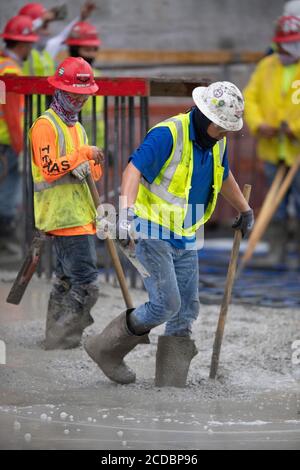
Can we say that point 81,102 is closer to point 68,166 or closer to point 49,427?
point 68,166

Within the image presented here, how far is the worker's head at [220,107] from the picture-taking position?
7641 millimetres

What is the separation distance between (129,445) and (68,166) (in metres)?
2.11

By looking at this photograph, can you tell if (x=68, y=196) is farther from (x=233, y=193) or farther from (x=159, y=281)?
(x=159, y=281)

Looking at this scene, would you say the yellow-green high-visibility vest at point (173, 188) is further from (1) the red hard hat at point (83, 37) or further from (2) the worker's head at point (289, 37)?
(2) the worker's head at point (289, 37)

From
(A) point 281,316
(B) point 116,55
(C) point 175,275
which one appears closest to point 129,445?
(C) point 175,275

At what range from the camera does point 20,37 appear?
12.2 m

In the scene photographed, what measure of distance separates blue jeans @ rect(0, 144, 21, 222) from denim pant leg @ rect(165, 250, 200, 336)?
464 cm

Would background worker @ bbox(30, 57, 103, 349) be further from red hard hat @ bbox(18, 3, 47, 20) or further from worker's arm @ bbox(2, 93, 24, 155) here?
red hard hat @ bbox(18, 3, 47, 20)

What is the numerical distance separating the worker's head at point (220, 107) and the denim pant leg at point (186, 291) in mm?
717

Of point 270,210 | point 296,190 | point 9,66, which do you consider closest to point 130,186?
point 9,66

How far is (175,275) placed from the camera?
25.6ft

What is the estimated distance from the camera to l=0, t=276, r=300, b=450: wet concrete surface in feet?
23.0

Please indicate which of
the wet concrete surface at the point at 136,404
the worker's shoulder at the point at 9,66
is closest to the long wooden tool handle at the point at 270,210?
the worker's shoulder at the point at 9,66

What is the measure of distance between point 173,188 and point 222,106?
1.73 ft
